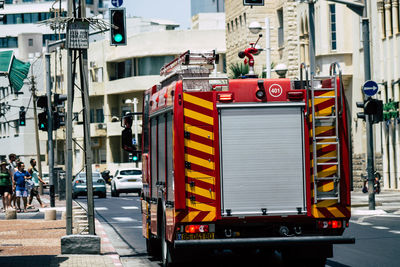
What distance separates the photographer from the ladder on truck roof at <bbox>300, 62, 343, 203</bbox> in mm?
13758

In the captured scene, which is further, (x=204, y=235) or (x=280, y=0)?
(x=280, y=0)

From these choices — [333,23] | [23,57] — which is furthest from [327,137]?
[23,57]

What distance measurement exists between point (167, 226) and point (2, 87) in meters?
98.6

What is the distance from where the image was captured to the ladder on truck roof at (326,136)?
13.8 m

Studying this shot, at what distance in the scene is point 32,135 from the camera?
105750 mm

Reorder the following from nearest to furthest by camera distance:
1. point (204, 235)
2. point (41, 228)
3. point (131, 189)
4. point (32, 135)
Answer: point (204, 235) < point (41, 228) < point (131, 189) < point (32, 135)

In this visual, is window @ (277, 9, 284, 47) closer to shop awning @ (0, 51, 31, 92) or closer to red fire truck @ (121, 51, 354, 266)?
shop awning @ (0, 51, 31, 92)

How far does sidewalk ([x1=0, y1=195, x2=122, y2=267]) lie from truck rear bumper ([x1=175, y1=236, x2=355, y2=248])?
2466 millimetres

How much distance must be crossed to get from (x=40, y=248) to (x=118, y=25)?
5616 mm

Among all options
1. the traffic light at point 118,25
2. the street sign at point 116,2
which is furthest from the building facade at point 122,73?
the traffic light at point 118,25

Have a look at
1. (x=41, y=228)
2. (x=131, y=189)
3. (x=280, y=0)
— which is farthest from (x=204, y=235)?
(x=280, y=0)

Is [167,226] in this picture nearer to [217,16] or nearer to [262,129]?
[262,129]

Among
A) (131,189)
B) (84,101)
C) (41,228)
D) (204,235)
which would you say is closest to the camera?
(204,235)

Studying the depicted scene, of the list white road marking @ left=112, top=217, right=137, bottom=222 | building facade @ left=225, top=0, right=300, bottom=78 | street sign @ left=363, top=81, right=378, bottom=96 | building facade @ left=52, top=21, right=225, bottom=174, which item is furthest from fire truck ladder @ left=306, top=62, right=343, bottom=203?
building facade @ left=52, top=21, right=225, bottom=174
